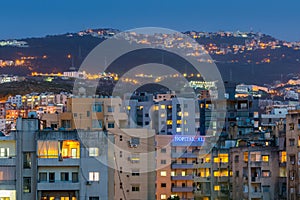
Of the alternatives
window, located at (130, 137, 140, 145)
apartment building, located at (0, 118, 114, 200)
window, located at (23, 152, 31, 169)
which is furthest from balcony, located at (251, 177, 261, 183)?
window, located at (23, 152, 31, 169)

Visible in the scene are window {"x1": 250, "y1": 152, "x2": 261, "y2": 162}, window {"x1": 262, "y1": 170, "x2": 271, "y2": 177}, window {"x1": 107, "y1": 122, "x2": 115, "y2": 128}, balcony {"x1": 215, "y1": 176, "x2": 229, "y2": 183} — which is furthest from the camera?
balcony {"x1": 215, "y1": 176, "x2": 229, "y2": 183}

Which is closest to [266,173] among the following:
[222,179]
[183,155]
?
[222,179]

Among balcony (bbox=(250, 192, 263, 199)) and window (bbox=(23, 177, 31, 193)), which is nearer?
window (bbox=(23, 177, 31, 193))

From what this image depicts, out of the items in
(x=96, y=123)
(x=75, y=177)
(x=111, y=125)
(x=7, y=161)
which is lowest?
(x=75, y=177)

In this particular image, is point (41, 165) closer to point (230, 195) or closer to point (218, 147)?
point (230, 195)

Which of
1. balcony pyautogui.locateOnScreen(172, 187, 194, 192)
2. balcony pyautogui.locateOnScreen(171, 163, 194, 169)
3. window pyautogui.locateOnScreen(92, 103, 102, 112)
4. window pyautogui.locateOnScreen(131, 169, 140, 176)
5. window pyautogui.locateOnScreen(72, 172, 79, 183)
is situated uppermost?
window pyautogui.locateOnScreen(92, 103, 102, 112)

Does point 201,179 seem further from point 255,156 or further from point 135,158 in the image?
point 255,156

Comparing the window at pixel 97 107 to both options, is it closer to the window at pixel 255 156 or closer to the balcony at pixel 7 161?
the window at pixel 255 156

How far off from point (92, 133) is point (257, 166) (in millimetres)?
18735

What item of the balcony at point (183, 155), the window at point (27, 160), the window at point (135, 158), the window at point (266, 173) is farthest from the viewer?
the balcony at point (183, 155)

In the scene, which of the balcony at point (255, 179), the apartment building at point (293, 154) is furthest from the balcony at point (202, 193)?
the apartment building at point (293, 154)

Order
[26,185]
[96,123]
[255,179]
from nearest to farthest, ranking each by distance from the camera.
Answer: [26,185] → [255,179] → [96,123]

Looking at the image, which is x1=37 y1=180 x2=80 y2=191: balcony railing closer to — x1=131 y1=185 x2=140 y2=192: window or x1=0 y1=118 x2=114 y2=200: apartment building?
x1=0 y1=118 x2=114 y2=200: apartment building

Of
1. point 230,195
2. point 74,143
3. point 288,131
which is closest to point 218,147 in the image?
point 230,195
